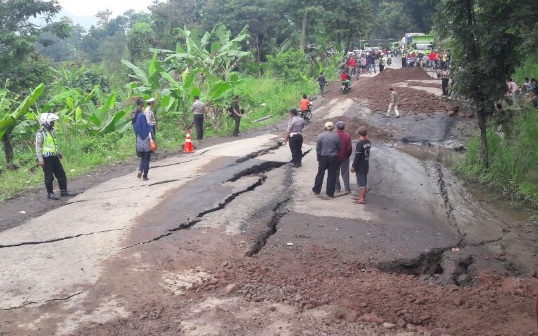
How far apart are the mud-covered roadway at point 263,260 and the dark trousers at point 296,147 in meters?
0.44

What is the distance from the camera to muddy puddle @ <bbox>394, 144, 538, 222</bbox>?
1056 centimetres

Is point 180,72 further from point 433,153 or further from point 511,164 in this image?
point 511,164

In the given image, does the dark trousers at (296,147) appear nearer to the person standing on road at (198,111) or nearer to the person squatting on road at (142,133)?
the person squatting on road at (142,133)

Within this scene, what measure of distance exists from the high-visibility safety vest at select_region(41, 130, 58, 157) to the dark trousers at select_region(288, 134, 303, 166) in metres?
5.23

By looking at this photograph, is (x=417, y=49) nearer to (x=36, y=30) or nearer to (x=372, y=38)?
(x=372, y=38)

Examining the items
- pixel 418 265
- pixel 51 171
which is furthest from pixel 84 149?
pixel 418 265

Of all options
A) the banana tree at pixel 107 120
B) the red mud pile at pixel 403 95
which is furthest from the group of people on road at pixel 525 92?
the banana tree at pixel 107 120

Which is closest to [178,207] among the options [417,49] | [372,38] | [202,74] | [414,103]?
[202,74]

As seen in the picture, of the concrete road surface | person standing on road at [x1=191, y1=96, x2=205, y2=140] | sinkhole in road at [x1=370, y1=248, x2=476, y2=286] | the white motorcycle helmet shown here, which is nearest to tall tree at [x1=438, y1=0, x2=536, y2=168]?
the concrete road surface

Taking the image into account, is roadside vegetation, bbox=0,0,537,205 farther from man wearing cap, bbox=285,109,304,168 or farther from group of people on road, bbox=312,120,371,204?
man wearing cap, bbox=285,109,304,168

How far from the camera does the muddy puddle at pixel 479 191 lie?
10.6 m

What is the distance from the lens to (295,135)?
12.2 m

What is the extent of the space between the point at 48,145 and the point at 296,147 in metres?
5.51

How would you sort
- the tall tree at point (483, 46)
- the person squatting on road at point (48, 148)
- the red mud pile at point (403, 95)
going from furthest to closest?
1. the red mud pile at point (403, 95)
2. the tall tree at point (483, 46)
3. the person squatting on road at point (48, 148)
